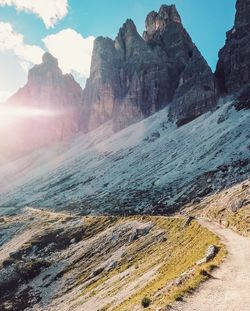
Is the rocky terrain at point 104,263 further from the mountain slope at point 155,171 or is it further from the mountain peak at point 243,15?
the mountain peak at point 243,15

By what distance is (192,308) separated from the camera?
76.6ft

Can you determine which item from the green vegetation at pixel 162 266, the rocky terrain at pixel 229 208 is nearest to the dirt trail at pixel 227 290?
the green vegetation at pixel 162 266

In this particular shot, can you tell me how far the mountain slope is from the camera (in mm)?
107438

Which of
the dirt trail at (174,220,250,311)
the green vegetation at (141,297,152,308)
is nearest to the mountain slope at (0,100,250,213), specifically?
the dirt trail at (174,220,250,311)

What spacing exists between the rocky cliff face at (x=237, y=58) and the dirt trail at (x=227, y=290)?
486 ft

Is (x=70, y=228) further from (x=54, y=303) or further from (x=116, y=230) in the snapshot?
(x=54, y=303)

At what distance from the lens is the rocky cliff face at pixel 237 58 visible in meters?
176

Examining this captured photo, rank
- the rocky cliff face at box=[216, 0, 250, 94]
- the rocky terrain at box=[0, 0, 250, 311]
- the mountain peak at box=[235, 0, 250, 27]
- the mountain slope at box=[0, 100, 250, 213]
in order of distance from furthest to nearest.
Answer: the mountain peak at box=[235, 0, 250, 27] → the rocky cliff face at box=[216, 0, 250, 94] → the mountain slope at box=[0, 100, 250, 213] → the rocky terrain at box=[0, 0, 250, 311]

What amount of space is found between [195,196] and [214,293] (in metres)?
73.5

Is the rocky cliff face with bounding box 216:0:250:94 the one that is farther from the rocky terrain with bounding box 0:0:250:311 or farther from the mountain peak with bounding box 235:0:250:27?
the rocky terrain with bounding box 0:0:250:311

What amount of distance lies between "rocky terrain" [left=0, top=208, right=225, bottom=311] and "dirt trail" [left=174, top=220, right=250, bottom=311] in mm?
968

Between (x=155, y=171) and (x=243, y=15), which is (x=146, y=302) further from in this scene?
(x=243, y=15)

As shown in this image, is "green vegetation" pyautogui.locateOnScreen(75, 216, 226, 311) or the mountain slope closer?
"green vegetation" pyautogui.locateOnScreen(75, 216, 226, 311)

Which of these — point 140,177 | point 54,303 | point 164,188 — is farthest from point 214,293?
point 140,177
